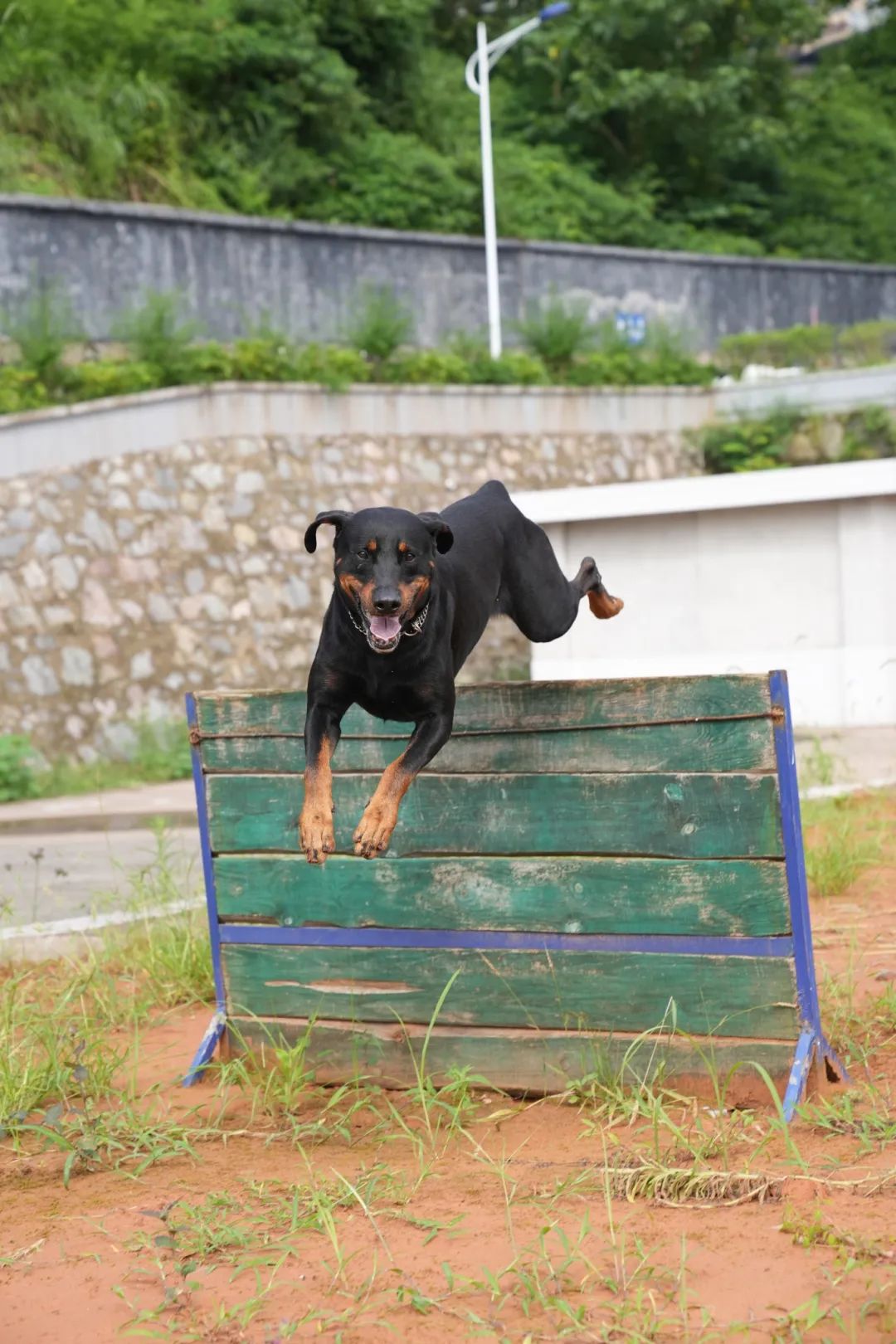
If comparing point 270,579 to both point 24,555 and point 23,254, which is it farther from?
point 23,254

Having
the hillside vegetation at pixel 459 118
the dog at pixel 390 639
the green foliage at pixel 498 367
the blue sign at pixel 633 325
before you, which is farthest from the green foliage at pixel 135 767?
the blue sign at pixel 633 325

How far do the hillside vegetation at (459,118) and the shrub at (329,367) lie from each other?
14.6 ft

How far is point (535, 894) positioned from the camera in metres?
5.05

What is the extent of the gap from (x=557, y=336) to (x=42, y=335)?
24.4ft

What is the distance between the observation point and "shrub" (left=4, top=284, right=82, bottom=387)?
1549 centimetres

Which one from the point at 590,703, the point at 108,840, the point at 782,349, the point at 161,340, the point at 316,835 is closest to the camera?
the point at 316,835

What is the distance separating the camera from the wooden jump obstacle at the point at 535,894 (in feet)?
15.5

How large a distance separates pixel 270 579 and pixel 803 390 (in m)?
8.21

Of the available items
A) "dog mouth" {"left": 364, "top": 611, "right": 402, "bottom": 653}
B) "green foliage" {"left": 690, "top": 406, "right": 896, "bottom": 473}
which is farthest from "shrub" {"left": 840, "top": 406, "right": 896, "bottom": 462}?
"dog mouth" {"left": 364, "top": 611, "right": 402, "bottom": 653}

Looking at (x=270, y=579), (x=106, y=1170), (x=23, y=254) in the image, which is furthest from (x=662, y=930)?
(x=23, y=254)

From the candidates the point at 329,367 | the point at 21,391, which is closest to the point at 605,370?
the point at 329,367

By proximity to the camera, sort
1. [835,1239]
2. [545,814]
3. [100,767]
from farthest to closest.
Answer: [100,767], [545,814], [835,1239]

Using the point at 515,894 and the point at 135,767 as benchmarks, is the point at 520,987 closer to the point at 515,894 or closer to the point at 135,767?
the point at 515,894

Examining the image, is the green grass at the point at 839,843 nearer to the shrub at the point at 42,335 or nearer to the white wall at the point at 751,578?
the white wall at the point at 751,578
